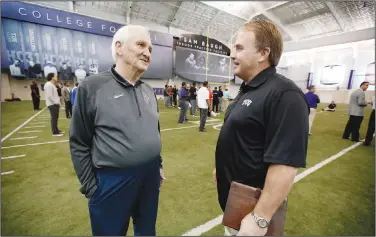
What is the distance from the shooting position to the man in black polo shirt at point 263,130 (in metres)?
0.94

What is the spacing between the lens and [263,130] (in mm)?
1050

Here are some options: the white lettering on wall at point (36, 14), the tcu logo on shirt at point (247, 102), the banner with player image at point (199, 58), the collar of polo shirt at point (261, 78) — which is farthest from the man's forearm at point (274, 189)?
the white lettering on wall at point (36, 14)

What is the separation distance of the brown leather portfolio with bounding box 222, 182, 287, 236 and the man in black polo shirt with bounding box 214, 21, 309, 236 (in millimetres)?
59

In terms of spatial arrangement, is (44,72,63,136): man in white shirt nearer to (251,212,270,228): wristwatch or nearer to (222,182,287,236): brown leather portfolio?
(222,182,287,236): brown leather portfolio

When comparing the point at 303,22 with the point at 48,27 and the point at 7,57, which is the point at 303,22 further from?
the point at 7,57

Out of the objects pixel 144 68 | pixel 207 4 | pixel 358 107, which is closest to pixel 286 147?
pixel 144 68

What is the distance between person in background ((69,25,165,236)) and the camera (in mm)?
1417

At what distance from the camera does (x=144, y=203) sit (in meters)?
1.68

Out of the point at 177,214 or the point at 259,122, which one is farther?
the point at 177,214

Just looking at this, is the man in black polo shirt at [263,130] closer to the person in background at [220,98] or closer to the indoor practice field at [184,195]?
the indoor practice field at [184,195]

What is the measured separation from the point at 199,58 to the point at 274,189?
78.3ft

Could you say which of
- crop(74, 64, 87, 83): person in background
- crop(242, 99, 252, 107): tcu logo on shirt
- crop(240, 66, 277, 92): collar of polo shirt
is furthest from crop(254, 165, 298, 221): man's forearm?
crop(74, 64, 87, 83): person in background

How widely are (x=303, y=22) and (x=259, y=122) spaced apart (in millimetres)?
30052

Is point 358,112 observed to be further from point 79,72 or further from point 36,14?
point 36,14
